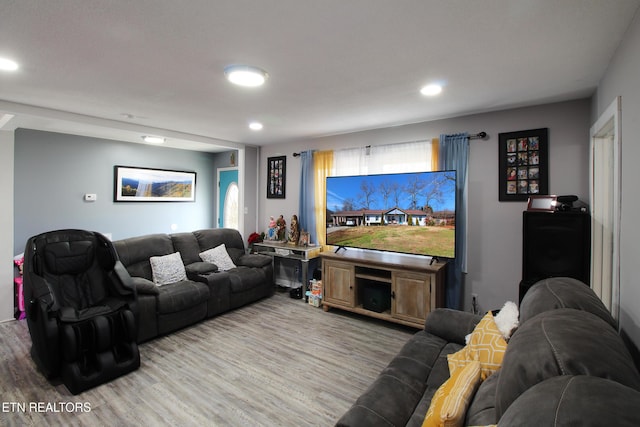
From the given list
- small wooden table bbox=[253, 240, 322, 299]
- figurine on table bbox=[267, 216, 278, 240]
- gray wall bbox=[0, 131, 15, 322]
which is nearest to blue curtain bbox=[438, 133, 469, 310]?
small wooden table bbox=[253, 240, 322, 299]

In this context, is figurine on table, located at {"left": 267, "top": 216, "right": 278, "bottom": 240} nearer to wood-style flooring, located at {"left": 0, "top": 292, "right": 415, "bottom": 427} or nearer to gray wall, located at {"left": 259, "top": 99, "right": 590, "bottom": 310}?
wood-style flooring, located at {"left": 0, "top": 292, "right": 415, "bottom": 427}

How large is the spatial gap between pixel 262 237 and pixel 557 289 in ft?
14.0

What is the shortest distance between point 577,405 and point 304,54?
2.09 metres

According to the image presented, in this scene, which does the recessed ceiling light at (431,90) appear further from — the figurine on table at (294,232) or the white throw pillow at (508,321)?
the figurine on table at (294,232)

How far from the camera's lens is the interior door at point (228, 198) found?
6.21 metres

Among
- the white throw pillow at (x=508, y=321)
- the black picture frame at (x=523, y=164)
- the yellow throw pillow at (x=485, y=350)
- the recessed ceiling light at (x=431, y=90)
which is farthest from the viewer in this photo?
the black picture frame at (x=523, y=164)

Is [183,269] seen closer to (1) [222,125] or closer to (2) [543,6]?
(1) [222,125]

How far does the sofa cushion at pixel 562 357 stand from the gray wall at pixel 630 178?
31.4 inches

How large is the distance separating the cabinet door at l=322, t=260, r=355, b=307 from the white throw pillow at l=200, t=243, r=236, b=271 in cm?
139

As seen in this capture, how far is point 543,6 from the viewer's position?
152 centimetres

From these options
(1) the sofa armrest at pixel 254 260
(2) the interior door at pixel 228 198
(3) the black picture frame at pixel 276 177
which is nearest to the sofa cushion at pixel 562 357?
(1) the sofa armrest at pixel 254 260

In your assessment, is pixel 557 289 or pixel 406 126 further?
pixel 406 126

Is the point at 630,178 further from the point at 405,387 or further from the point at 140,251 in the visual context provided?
the point at 140,251

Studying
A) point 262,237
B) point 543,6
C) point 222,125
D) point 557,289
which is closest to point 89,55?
point 222,125
